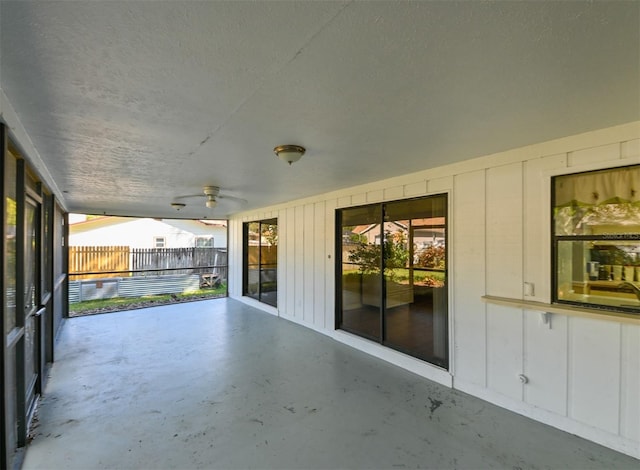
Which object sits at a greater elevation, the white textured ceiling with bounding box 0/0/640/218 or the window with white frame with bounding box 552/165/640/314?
the white textured ceiling with bounding box 0/0/640/218

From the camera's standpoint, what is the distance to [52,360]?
3893 millimetres

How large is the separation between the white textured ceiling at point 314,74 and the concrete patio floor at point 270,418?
2414 mm

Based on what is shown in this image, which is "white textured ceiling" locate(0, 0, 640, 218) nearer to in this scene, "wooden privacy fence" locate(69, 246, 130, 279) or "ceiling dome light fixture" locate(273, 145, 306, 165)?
"ceiling dome light fixture" locate(273, 145, 306, 165)

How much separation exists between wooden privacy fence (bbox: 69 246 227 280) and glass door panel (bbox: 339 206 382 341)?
5.29 m

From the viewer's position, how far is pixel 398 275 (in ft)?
12.8

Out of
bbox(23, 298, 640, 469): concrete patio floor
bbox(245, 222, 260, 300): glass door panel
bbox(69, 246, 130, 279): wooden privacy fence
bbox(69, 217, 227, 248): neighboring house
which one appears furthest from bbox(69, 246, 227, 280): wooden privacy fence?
bbox(23, 298, 640, 469): concrete patio floor

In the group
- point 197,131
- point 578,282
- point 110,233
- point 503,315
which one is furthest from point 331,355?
point 110,233

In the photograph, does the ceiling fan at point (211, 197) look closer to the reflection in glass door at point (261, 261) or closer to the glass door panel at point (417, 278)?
the reflection in glass door at point (261, 261)

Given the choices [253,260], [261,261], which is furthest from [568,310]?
[253,260]

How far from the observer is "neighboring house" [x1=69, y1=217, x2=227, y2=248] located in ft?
Answer: 37.2

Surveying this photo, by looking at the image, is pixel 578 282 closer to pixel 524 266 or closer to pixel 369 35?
pixel 524 266

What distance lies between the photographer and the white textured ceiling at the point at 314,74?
1.08 meters

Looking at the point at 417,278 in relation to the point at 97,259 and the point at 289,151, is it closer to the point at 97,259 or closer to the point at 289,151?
the point at 289,151

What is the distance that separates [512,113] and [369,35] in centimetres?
131
